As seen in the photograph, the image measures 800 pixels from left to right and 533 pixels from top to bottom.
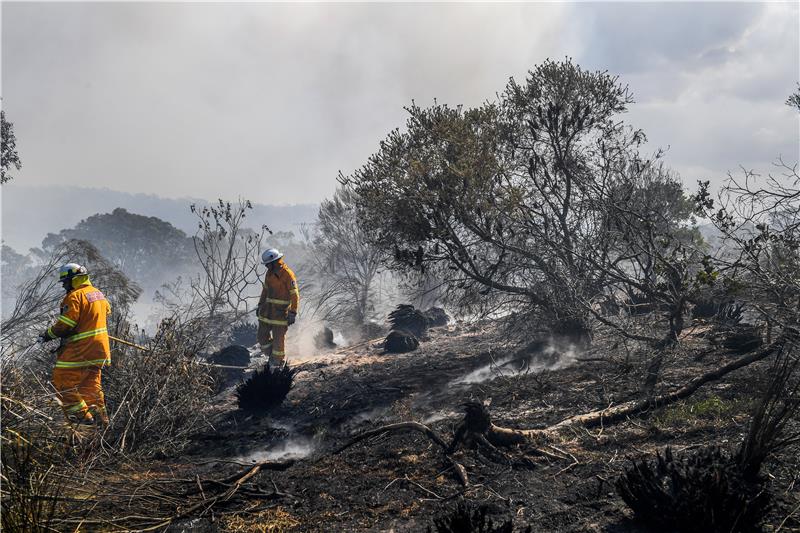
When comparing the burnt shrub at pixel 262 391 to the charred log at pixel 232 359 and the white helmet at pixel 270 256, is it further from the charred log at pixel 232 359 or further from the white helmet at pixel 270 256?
the charred log at pixel 232 359

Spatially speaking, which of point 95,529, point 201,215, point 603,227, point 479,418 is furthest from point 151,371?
point 603,227

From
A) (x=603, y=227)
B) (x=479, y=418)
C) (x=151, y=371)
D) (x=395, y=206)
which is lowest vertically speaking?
(x=479, y=418)

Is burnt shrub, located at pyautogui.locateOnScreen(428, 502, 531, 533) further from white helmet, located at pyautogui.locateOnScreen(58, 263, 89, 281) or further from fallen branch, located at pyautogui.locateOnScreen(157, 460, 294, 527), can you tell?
white helmet, located at pyautogui.locateOnScreen(58, 263, 89, 281)

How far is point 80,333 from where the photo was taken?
17.7ft

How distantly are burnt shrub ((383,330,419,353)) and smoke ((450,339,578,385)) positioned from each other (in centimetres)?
267

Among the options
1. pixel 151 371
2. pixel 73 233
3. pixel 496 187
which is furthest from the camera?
pixel 73 233

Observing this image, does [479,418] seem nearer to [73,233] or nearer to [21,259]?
[73,233]

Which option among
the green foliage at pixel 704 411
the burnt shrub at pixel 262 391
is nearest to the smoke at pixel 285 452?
the burnt shrub at pixel 262 391

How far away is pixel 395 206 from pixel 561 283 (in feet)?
10.7

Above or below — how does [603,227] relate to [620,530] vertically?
above

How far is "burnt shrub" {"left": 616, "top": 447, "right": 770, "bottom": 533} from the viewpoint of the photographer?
2.54 m

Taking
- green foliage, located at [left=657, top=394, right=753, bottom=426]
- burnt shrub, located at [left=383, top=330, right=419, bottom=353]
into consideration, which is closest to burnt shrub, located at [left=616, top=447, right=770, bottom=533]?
green foliage, located at [left=657, top=394, right=753, bottom=426]

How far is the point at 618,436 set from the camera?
4344 mm

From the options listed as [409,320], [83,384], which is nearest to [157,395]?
[83,384]
